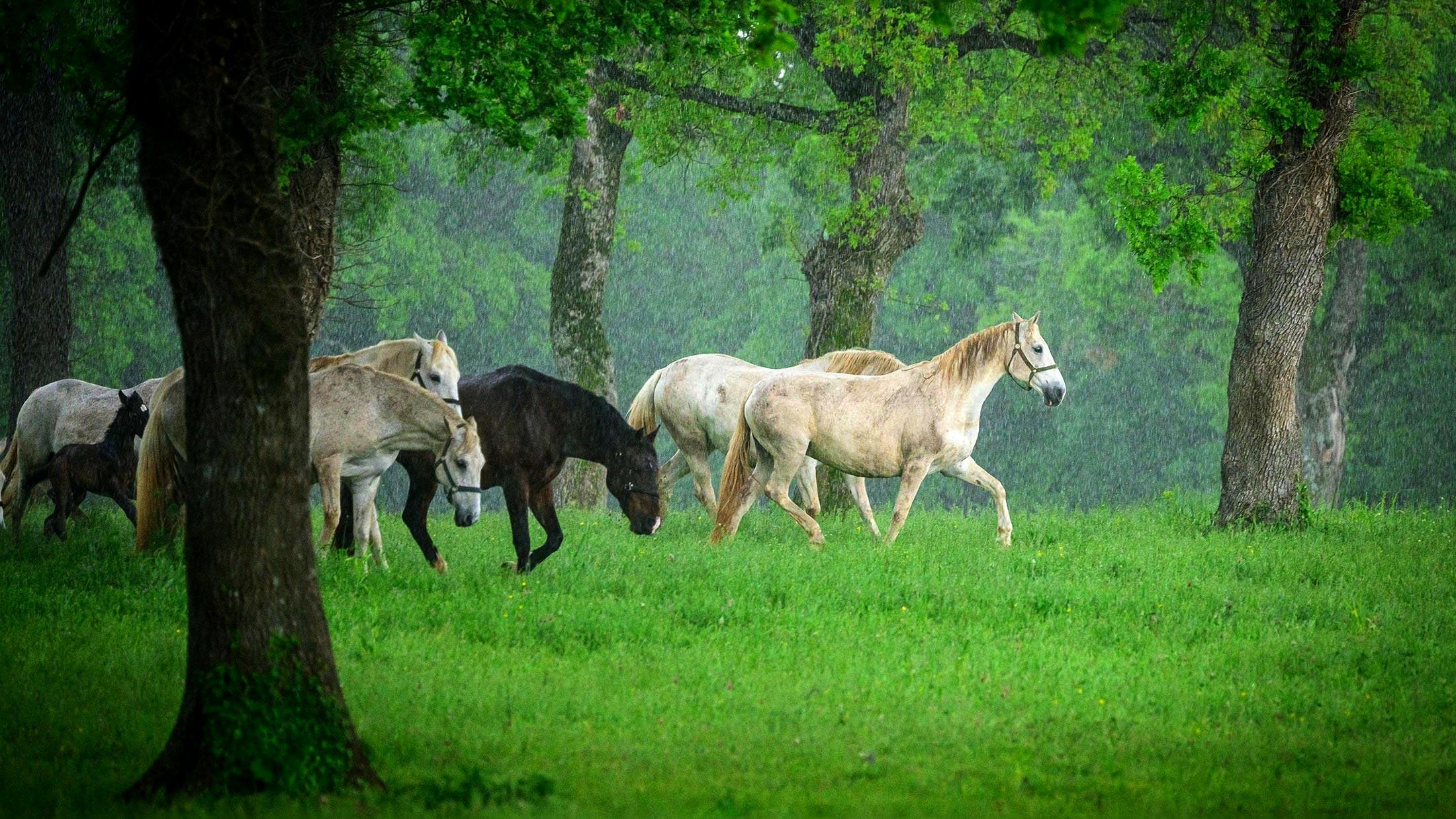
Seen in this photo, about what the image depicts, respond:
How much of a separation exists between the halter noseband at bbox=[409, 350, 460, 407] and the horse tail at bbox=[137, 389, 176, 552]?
2372 millimetres

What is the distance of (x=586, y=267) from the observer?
24.4 meters

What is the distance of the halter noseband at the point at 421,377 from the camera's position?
46.2 feet

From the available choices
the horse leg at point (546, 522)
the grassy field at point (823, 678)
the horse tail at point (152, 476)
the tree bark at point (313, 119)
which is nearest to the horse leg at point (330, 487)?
the grassy field at point (823, 678)

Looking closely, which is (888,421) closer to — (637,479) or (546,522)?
(637,479)

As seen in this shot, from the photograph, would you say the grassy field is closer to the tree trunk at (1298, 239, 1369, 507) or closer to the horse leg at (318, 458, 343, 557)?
the horse leg at (318, 458, 343, 557)

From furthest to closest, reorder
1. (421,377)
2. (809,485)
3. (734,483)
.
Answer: (809,485)
(734,483)
(421,377)

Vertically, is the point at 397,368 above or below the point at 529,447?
above

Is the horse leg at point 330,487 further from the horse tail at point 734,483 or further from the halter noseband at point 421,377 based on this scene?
the horse tail at point 734,483

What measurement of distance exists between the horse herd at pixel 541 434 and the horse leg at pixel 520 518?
0.03 meters

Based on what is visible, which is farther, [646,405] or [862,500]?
[646,405]

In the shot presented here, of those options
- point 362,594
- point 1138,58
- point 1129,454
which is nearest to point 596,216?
point 1138,58

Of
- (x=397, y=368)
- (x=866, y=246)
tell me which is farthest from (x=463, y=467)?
(x=866, y=246)

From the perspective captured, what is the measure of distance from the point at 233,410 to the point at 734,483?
9257 millimetres

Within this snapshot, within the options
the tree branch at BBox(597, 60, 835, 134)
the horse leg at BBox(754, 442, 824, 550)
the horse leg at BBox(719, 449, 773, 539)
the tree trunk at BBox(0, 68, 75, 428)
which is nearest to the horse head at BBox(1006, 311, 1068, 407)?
the horse leg at BBox(754, 442, 824, 550)
